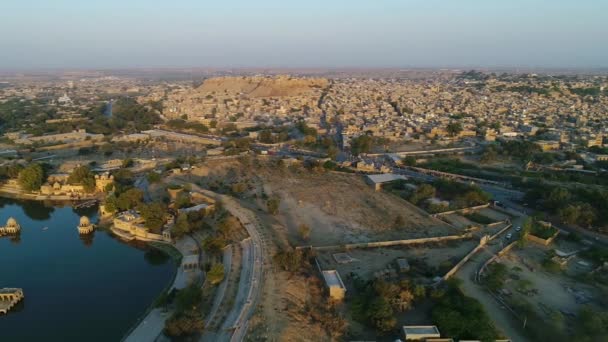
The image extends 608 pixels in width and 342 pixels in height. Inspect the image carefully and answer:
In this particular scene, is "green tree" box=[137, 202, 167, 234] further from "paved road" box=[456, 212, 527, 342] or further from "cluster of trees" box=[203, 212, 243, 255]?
"paved road" box=[456, 212, 527, 342]

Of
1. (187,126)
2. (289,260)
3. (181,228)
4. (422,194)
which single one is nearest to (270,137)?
(187,126)

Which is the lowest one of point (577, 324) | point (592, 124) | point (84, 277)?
point (84, 277)

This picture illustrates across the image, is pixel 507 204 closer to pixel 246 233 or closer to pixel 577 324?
pixel 577 324

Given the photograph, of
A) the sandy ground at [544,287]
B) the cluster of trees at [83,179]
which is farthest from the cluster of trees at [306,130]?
the sandy ground at [544,287]

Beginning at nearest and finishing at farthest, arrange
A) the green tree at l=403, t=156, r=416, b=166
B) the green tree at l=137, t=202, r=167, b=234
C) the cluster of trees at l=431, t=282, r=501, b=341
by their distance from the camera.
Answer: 1. the cluster of trees at l=431, t=282, r=501, b=341
2. the green tree at l=137, t=202, r=167, b=234
3. the green tree at l=403, t=156, r=416, b=166

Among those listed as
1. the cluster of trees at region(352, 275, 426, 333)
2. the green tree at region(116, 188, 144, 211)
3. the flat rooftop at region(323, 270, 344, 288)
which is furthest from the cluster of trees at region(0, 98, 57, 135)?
the cluster of trees at region(352, 275, 426, 333)

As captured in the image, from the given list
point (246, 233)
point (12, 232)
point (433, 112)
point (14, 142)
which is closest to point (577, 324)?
point (246, 233)
